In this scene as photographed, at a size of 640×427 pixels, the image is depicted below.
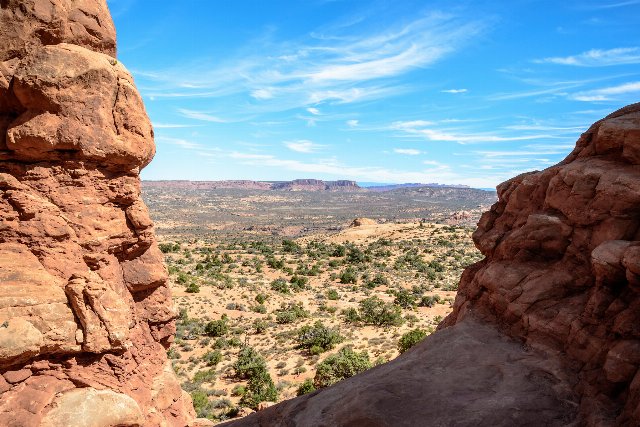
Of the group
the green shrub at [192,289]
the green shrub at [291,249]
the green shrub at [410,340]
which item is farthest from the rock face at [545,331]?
the green shrub at [291,249]

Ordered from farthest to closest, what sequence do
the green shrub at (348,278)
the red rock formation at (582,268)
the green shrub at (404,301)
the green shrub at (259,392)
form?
the green shrub at (348,278), the green shrub at (404,301), the green shrub at (259,392), the red rock formation at (582,268)

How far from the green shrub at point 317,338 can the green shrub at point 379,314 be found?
387 cm

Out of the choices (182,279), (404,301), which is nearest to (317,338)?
(404,301)

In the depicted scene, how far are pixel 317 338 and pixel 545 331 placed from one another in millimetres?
20141

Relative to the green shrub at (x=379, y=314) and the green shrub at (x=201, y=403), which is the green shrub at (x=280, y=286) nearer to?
the green shrub at (x=379, y=314)

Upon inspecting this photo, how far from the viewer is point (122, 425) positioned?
9.27m

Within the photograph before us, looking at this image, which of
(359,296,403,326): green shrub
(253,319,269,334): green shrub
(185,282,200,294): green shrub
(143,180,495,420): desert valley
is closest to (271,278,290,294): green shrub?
(143,180,495,420): desert valley

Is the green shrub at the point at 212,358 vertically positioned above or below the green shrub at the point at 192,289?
below

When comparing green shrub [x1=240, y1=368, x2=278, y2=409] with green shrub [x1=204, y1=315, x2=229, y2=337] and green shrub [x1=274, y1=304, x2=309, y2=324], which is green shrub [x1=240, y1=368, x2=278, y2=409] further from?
green shrub [x1=274, y1=304, x2=309, y2=324]

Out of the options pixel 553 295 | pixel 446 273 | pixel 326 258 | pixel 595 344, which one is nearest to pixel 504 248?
pixel 553 295

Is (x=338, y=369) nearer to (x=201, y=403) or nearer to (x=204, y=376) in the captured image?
(x=201, y=403)

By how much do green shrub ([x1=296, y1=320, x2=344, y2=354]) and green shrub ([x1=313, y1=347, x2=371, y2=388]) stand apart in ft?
12.5

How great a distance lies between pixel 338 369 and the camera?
71.6 feet

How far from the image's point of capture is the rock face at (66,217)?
8.41m
